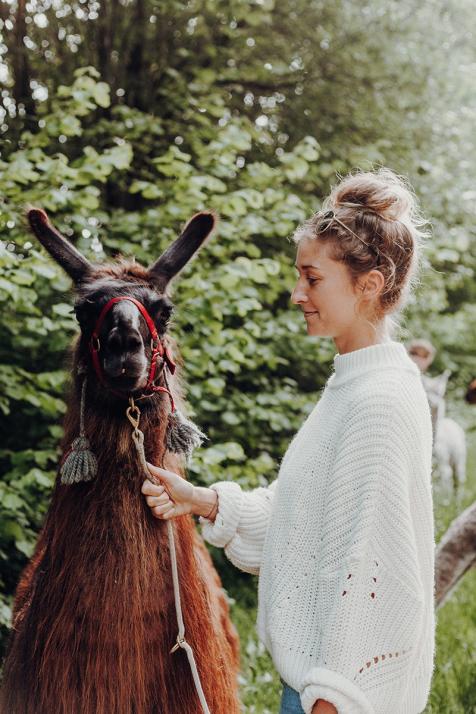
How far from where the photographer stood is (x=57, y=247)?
8.60 feet

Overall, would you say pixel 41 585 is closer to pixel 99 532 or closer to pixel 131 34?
pixel 99 532

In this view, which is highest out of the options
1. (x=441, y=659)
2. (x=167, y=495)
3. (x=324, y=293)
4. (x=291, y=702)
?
(x=324, y=293)

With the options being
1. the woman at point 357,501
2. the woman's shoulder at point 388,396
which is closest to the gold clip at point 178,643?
the woman at point 357,501

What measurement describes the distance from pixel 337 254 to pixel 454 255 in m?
4.60

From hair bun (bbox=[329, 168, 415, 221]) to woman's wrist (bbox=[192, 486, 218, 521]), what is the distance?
920 mm

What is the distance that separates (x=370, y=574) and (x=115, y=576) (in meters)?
0.79

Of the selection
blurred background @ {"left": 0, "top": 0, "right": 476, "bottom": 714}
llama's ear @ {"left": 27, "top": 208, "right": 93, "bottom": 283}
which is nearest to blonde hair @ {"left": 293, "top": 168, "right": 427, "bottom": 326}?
blurred background @ {"left": 0, "top": 0, "right": 476, "bottom": 714}

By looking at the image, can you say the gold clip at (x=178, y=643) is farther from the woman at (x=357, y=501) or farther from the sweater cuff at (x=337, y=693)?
the sweater cuff at (x=337, y=693)

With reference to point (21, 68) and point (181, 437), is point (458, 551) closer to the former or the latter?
point (181, 437)

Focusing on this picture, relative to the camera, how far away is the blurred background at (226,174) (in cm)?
421

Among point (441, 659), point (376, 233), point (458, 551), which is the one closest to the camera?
point (376, 233)

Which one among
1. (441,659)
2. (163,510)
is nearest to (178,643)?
(163,510)

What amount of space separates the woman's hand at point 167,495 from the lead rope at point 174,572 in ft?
0.09

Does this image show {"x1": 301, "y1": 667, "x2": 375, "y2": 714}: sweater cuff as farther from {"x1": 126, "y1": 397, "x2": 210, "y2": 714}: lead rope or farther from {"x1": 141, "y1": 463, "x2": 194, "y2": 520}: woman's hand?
{"x1": 141, "y1": 463, "x2": 194, "y2": 520}: woman's hand
